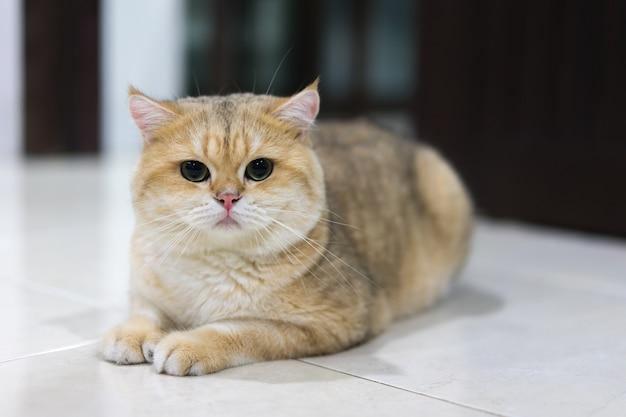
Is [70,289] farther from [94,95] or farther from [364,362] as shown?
[94,95]

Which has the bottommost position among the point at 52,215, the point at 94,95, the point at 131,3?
the point at 52,215

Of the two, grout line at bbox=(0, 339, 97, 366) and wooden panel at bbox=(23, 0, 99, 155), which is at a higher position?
wooden panel at bbox=(23, 0, 99, 155)

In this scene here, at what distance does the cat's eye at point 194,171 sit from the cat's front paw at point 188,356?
0.31 metres

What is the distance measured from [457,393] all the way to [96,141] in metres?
4.53

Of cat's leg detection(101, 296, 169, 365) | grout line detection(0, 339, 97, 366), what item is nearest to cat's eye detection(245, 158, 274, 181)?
cat's leg detection(101, 296, 169, 365)

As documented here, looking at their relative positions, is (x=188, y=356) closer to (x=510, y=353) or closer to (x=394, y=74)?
(x=510, y=353)

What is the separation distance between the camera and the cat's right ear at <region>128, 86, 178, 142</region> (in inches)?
65.2

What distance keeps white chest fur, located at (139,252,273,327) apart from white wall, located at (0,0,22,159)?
396 cm

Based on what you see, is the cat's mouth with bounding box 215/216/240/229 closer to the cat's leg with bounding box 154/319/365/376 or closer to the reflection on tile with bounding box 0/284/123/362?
the cat's leg with bounding box 154/319/365/376

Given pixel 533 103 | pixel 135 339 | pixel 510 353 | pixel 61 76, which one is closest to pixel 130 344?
pixel 135 339

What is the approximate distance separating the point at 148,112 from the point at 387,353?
73cm

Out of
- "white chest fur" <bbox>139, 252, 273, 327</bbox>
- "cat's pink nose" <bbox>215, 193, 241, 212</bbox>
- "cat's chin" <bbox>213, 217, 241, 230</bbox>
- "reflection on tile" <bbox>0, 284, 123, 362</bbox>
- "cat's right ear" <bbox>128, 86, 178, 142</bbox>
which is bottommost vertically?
"reflection on tile" <bbox>0, 284, 123, 362</bbox>

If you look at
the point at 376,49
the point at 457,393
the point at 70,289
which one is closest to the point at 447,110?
the point at 70,289

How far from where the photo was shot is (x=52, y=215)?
11.5 ft
